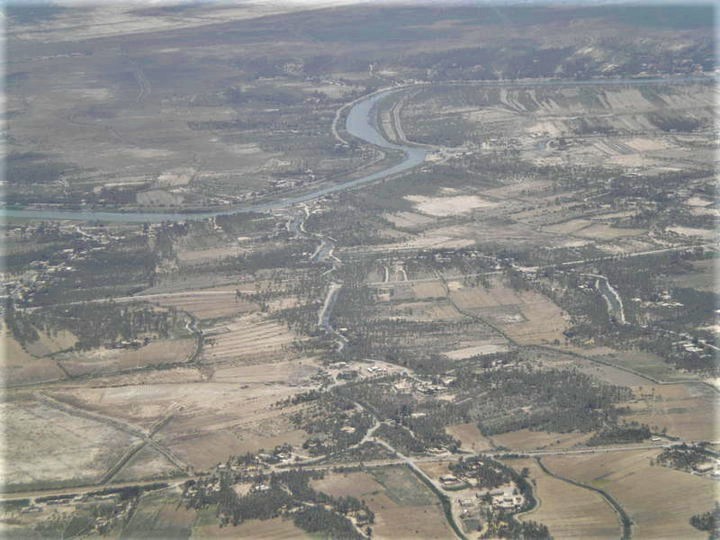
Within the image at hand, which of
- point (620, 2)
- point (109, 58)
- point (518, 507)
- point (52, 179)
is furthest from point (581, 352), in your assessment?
point (620, 2)

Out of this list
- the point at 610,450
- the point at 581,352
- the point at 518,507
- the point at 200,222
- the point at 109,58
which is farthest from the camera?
the point at 109,58

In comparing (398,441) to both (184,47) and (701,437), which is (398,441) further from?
(184,47)

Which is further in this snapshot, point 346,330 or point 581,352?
point 346,330

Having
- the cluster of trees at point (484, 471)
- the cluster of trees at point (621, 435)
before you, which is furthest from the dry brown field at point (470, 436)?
the cluster of trees at point (621, 435)

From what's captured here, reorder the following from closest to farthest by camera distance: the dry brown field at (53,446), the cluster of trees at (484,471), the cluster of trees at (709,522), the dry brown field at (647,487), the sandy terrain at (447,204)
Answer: the cluster of trees at (709,522), the dry brown field at (647,487), the cluster of trees at (484,471), the dry brown field at (53,446), the sandy terrain at (447,204)

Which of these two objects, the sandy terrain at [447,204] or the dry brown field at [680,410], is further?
the sandy terrain at [447,204]

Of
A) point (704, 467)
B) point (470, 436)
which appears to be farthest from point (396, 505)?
point (704, 467)

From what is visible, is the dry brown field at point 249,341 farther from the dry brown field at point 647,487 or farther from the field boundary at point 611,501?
the dry brown field at point 647,487
